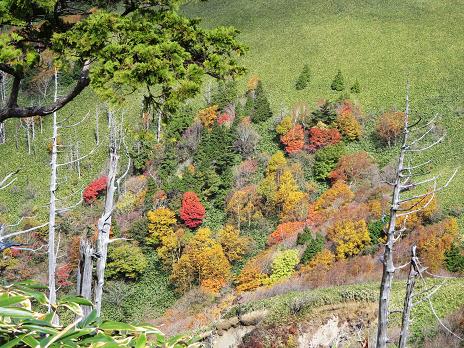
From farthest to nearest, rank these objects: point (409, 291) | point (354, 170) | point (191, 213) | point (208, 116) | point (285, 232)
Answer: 1. point (208, 116)
2. point (354, 170)
3. point (191, 213)
4. point (285, 232)
5. point (409, 291)

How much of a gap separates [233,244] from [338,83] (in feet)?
91.3

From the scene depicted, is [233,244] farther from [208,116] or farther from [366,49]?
[366,49]

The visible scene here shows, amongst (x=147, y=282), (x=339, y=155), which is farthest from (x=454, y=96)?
(x=147, y=282)

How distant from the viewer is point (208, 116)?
183 feet

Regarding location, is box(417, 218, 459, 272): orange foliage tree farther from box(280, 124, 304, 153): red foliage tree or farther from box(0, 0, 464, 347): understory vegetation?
box(280, 124, 304, 153): red foliage tree

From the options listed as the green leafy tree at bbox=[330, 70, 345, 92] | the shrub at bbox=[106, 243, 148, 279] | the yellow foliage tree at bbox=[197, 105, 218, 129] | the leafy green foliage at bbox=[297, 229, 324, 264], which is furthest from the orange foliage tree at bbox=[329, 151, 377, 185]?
the shrub at bbox=[106, 243, 148, 279]

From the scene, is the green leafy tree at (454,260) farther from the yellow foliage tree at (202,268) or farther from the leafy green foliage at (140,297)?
the leafy green foliage at (140,297)

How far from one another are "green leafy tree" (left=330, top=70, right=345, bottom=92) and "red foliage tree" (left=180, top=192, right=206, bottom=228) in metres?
24.5

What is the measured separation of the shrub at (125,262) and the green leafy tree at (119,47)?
33097 mm

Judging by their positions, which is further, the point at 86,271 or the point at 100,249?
the point at 100,249

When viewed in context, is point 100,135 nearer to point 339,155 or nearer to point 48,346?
point 339,155

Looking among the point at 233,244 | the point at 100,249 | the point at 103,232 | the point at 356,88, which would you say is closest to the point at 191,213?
the point at 233,244

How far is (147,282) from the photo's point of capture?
134ft

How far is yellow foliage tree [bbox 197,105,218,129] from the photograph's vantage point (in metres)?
55.1
